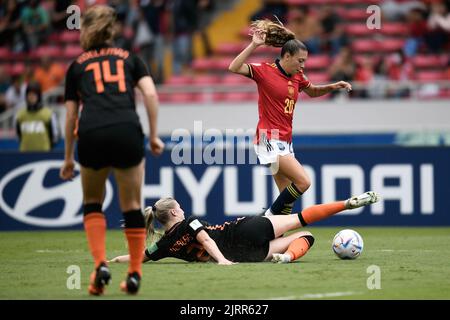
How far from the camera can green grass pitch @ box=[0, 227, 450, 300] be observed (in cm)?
778

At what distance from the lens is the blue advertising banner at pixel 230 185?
1507cm

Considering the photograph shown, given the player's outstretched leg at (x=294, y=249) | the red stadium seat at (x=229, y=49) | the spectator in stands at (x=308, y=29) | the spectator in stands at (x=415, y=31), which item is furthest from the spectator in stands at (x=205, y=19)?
the player's outstretched leg at (x=294, y=249)

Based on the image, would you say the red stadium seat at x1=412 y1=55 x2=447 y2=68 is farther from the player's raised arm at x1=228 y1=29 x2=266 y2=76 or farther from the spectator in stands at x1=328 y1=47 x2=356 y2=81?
Answer: the player's raised arm at x1=228 y1=29 x2=266 y2=76

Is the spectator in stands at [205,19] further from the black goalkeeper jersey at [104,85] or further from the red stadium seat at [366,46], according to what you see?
the black goalkeeper jersey at [104,85]

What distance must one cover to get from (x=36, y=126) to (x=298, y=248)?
7.26 metres

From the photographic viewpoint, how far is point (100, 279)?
7.57m

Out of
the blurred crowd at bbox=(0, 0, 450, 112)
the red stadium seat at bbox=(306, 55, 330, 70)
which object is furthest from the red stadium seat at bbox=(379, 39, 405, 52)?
the red stadium seat at bbox=(306, 55, 330, 70)

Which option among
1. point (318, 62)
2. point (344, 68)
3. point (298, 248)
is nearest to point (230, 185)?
point (344, 68)

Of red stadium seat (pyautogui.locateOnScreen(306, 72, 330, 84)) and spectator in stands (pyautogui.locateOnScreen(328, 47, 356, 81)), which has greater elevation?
spectator in stands (pyautogui.locateOnScreen(328, 47, 356, 81))

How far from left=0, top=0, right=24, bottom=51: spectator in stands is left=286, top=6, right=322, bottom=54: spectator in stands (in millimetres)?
6321

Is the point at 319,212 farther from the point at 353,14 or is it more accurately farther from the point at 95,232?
the point at 353,14

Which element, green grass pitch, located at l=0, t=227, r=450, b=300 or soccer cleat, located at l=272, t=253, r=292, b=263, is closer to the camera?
green grass pitch, located at l=0, t=227, r=450, b=300

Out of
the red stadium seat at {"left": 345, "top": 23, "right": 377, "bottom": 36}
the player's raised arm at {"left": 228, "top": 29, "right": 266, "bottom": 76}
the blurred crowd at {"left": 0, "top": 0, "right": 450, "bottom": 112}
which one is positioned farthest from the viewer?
the red stadium seat at {"left": 345, "top": 23, "right": 377, "bottom": 36}

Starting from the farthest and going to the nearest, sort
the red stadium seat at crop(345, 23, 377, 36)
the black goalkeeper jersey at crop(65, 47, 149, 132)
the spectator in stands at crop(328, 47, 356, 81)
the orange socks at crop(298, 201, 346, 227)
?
the red stadium seat at crop(345, 23, 377, 36)
the spectator in stands at crop(328, 47, 356, 81)
the orange socks at crop(298, 201, 346, 227)
the black goalkeeper jersey at crop(65, 47, 149, 132)
